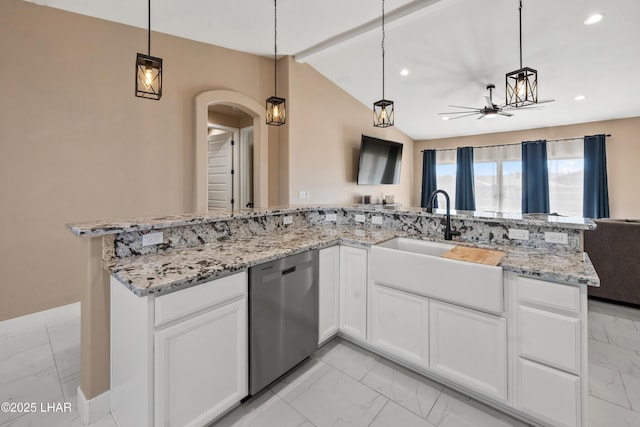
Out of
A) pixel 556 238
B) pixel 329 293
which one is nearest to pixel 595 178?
pixel 556 238

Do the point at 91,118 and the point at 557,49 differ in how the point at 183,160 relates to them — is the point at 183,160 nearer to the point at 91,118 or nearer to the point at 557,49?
the point at 91,118

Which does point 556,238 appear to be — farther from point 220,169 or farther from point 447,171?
point 447,171

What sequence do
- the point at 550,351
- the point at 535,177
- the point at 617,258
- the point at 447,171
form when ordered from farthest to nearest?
the point at 447,171 < the point at 535,177 < the point at 617,258 < the point at 550,351

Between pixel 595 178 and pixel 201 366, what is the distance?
7234 millimetres

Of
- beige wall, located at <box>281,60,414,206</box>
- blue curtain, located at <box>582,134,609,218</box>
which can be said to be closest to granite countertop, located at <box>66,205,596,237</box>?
beige wall, located at <box>281,60,414,206</box>

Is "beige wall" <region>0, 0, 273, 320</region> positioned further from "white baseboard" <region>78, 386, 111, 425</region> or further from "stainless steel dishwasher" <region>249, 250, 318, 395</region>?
"stainless steel dishwasher" <region>249, 250, 318, 395</region>

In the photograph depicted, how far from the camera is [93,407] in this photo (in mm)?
1538

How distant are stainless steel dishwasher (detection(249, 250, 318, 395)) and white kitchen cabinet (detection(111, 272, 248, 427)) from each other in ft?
0.21

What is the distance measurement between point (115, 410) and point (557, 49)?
17.2 feet

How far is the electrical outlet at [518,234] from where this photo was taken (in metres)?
1.94

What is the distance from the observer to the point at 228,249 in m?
1.78

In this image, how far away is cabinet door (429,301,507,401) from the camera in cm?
152

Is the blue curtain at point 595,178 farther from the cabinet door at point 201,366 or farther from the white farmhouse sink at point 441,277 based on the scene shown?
the cabinet door at point 201,366

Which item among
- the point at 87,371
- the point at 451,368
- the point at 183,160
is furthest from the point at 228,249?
the point at 183,160
